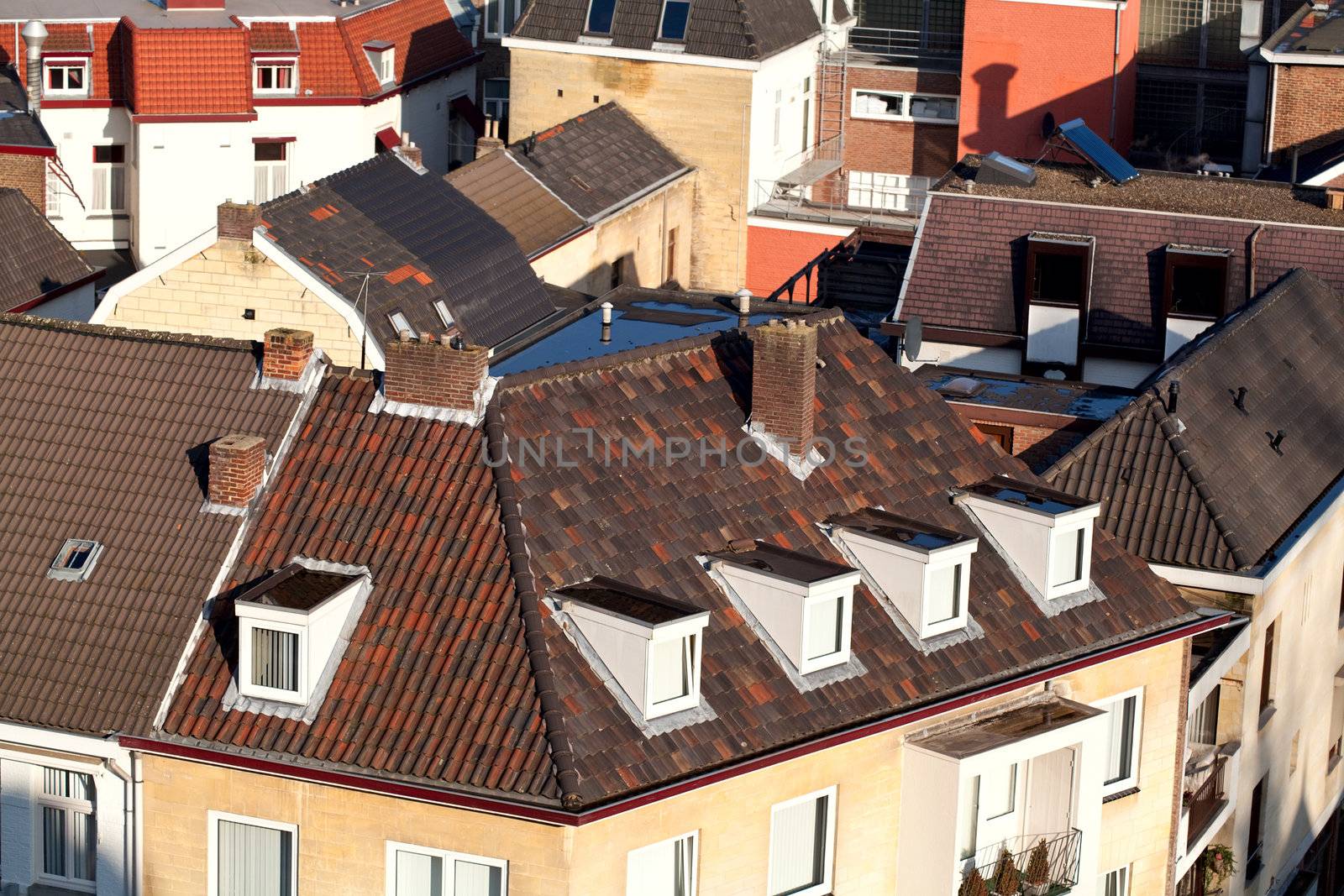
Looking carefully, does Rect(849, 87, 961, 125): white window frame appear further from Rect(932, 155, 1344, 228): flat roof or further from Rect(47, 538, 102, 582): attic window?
Rect(47, 538, 102, 582): attic window

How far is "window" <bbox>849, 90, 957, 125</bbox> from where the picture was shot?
265 ft

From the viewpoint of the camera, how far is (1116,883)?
4038 centimetres

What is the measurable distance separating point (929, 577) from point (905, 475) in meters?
3.09

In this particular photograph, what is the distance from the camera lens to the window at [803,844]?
3412 centimetres

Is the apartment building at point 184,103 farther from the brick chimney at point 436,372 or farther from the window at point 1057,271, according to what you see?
the brick chimney at point 436,372

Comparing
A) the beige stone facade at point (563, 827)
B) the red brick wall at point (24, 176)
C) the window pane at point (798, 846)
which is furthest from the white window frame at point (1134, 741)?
the red brick wall at point (24, 176)

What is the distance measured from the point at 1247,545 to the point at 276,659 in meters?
17.2

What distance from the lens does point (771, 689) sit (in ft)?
111

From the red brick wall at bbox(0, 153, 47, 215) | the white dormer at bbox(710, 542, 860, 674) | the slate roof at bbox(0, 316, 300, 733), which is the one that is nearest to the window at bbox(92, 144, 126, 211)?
the red brick wall at bbox(0, 153, 47, 215)

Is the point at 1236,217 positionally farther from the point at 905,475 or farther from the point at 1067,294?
the point at 905,475

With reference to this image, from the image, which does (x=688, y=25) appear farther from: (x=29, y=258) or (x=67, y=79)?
(x=29, y=258)

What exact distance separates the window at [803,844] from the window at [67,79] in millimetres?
46795

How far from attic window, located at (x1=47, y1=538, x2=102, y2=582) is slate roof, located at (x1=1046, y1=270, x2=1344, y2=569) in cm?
1611

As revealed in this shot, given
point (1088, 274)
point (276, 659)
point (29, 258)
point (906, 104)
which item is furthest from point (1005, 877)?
point (906, 104)
